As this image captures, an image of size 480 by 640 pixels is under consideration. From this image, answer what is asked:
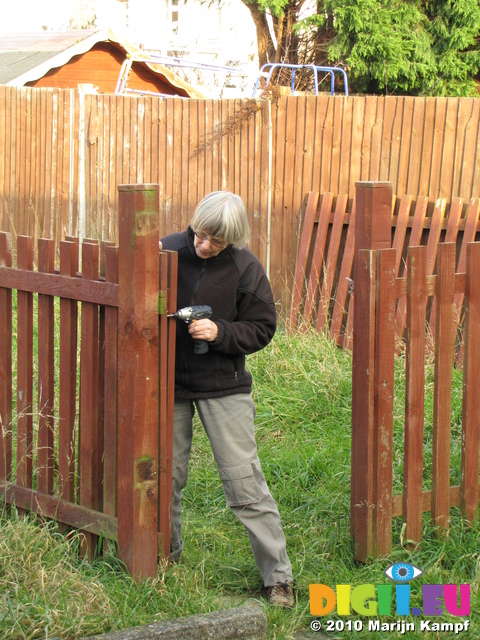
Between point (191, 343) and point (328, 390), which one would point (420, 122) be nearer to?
point (328, 390)

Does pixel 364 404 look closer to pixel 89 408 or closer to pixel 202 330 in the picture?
pixel 202 330

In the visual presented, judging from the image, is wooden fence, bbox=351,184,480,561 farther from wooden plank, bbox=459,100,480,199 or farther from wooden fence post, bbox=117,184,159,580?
wooden plank, bbox=459,100,480,199

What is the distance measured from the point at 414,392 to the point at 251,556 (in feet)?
3.57

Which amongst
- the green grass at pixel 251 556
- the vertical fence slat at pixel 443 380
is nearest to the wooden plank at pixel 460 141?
the green grass at pixel 251 556

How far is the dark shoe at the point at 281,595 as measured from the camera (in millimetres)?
3256

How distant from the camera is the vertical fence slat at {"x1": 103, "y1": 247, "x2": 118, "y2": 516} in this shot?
3.19 metres

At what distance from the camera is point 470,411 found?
376 cm

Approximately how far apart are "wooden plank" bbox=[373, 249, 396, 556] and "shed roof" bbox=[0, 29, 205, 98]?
11542 millimetres

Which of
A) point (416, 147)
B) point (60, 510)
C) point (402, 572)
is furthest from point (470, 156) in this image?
point (60, 510)

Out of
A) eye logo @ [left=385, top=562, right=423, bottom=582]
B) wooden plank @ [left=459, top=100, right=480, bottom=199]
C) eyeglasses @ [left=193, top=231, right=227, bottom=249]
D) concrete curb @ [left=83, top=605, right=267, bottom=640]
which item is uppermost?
wooden plank @ [left=459, top=100, right=480, bottom=199]

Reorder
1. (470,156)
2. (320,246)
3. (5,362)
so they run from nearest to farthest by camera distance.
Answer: (5,362) → (470,156) → (320,246)

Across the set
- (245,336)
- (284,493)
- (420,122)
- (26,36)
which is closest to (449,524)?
(284,493)

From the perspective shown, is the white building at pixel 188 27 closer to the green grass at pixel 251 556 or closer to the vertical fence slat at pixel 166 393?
the green grass at pixel 251 556

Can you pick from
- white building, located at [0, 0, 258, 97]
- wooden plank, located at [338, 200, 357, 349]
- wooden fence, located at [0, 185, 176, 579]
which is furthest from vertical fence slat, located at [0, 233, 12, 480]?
white building, located at [0, 0, 258, 97]
